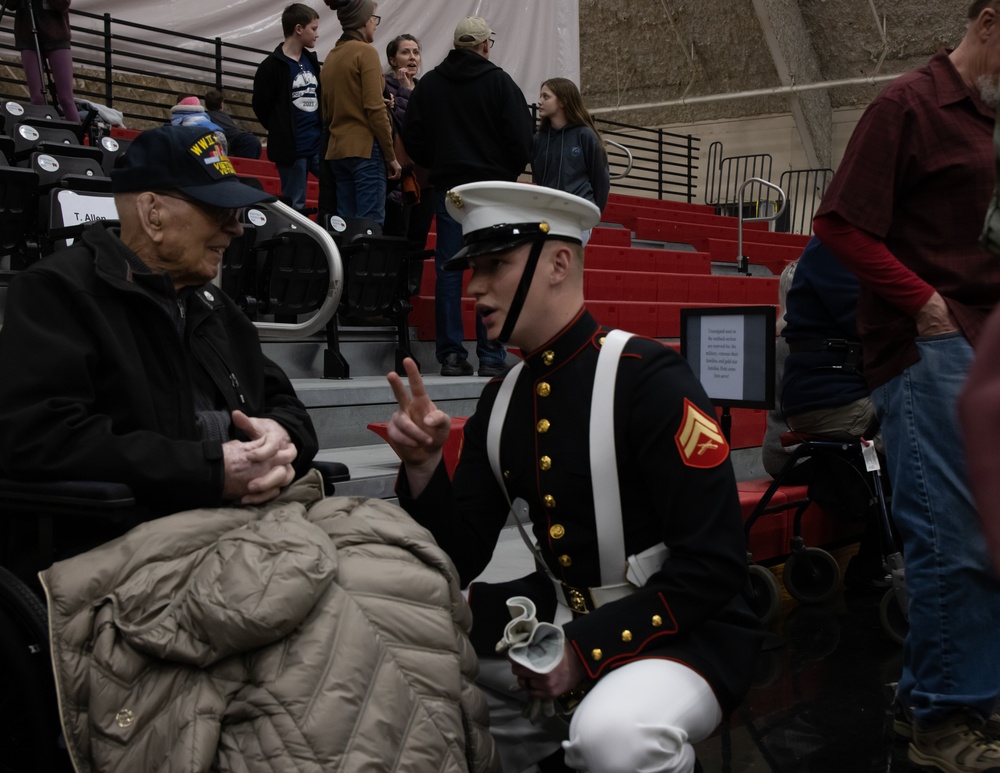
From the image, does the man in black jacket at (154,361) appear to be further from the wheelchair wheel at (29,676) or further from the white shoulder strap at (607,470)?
the white shoulder strap at (607,470)

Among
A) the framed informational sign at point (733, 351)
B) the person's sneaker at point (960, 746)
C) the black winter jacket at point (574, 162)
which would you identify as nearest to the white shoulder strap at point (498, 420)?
the person's sneaker at point (960, 746)

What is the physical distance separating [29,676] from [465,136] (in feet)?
13.8

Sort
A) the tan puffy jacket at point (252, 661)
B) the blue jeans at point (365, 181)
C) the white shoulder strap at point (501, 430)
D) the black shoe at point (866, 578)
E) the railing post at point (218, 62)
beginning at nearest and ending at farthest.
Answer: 1. the tan puffy jacket at point (252, 661)
2. the white shoulder strap at point (501, 430)
3. the black shoe at point (866, 578)
4. the blue jeans at point (365, 181)
5. the railing post at point (218, 62)

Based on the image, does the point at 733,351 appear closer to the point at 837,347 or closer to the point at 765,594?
the point at 837,347

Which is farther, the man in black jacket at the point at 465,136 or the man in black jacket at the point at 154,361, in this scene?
the man in black jacket at the point at 465,136

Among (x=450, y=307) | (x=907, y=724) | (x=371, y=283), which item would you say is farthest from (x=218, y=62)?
(x=907, y=724)

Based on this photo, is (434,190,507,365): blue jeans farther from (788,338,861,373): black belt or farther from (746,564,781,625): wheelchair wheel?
(746,564,781,625): wheelchair wheel

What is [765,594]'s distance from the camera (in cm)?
409

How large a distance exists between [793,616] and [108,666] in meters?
2.99

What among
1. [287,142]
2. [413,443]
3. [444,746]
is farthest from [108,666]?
[287,142]

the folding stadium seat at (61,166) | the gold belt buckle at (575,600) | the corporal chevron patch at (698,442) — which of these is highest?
the folding stadium seat at (61,166)

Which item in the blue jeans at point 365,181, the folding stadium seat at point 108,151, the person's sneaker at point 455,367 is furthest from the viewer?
the folding stadium seat at point 108,151

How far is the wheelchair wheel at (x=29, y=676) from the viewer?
180cm

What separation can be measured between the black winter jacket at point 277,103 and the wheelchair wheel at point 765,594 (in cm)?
395
